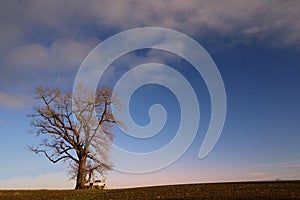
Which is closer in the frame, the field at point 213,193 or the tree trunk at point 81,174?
the field at point 213,193

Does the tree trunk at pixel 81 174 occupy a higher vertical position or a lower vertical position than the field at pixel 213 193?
higher

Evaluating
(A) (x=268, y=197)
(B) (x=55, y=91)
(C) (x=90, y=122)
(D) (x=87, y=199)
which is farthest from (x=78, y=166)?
(A) (x=268, y=197)

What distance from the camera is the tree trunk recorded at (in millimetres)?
35406

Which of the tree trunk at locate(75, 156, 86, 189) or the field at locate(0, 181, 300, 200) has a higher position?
the tree trunk at locate(75, 156, 86, 189)

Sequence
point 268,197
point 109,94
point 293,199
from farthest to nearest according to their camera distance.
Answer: point 109,94, point 268,197, point 293,199

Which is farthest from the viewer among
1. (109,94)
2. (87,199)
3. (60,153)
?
(109,94)

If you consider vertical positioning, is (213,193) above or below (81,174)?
below

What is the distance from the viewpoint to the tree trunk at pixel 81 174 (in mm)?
35406

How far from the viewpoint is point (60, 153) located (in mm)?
36188

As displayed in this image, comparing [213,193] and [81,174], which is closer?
[213,193]

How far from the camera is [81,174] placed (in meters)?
35.7

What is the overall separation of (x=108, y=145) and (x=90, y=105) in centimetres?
528

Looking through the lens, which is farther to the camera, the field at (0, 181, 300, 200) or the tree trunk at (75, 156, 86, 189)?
the tree trunk at (75, 156, 86, 189)

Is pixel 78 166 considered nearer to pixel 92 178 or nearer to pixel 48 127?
pixel 92 178
